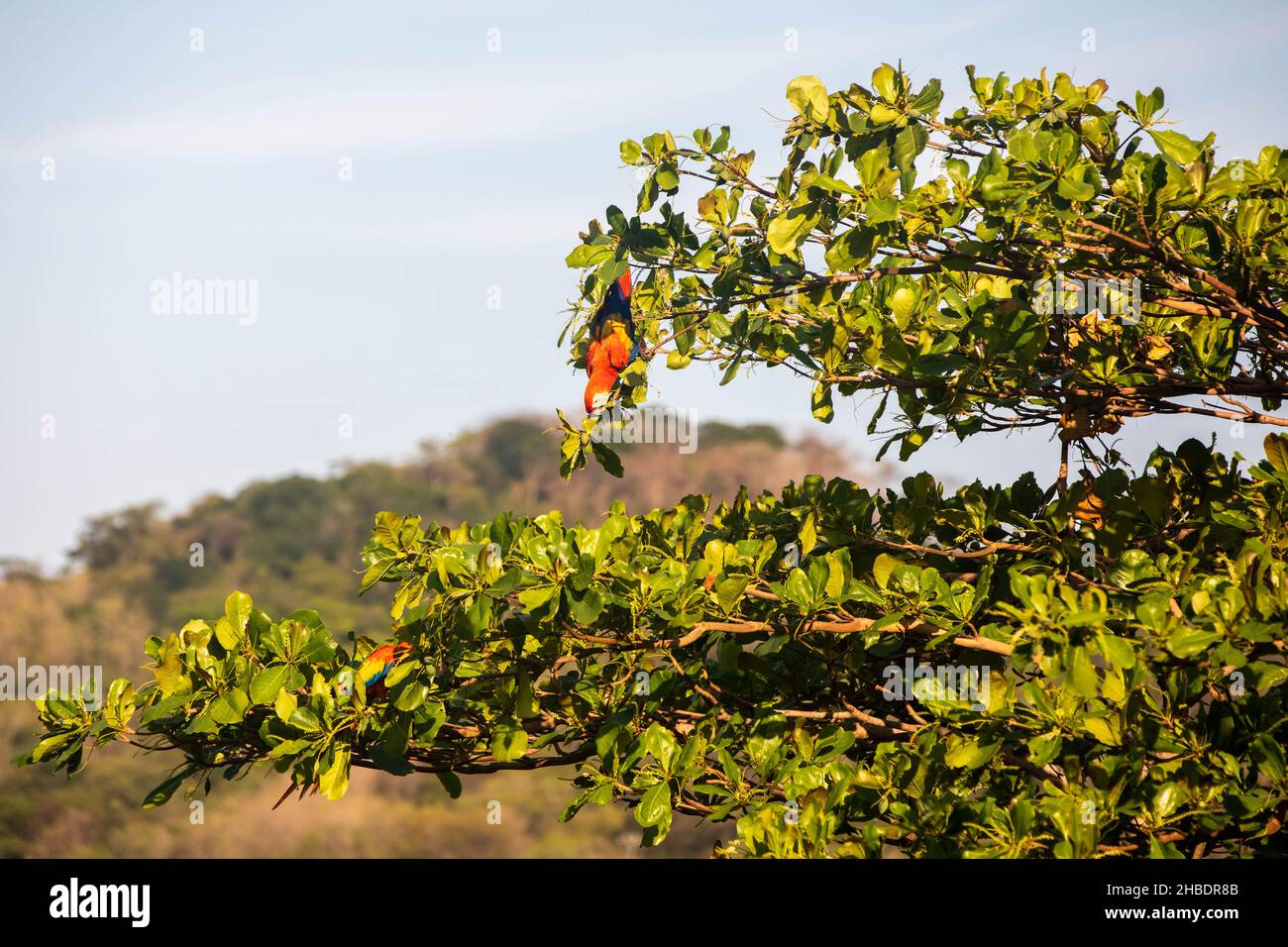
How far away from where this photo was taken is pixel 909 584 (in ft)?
12.1

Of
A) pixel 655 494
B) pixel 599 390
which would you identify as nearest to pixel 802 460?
pixel 655 494

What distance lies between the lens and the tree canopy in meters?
3.42

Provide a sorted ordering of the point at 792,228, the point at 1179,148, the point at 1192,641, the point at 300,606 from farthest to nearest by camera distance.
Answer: the point at 300,606 → the point at 792,228 → the point at 1179,148 → the point at 1192,641

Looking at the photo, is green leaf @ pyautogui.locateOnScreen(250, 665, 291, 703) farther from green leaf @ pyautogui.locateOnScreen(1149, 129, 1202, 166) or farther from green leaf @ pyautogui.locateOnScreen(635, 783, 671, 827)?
green leaf @ pyautogui.locateOnScreen(1149, 129, 1202, 166)

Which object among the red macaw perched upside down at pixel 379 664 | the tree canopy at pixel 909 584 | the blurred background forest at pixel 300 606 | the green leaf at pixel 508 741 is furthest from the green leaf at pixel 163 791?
the blurred background forest at pixel 300 606

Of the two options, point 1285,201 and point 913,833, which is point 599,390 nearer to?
point 913,833

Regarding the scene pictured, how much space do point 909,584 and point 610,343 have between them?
145 centimetres

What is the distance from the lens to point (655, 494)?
1624 inches

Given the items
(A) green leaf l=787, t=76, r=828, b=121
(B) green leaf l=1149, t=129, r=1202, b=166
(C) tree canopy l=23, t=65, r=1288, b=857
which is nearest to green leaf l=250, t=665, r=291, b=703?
(C) tree canopy l=23, t=65, r=1288, b=857

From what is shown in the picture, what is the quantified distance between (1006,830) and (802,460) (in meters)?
43.2

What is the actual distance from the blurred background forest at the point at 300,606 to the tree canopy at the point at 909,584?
1919 cm

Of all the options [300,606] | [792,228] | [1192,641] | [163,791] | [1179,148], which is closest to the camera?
[1192,641]

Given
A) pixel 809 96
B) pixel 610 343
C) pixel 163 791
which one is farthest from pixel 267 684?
pixel 809 96

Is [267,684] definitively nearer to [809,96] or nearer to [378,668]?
[378,668]
